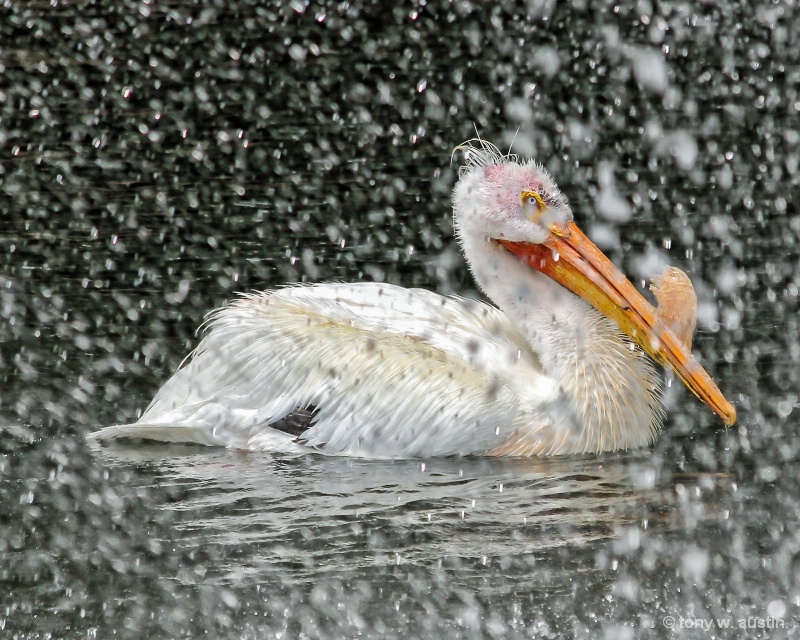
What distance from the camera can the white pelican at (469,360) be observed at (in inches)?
206

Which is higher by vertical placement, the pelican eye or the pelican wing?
the pelican eye

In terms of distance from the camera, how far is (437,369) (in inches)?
207

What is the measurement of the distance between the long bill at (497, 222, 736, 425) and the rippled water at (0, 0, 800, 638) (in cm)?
28

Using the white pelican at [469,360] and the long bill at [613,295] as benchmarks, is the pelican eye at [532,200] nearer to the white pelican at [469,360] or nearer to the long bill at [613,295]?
the white pelican at [469,360]

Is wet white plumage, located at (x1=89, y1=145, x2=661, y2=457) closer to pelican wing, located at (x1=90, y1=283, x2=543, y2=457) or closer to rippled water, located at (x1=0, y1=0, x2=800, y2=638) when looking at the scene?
pelican wing, located at (x1=90, y1=283, x2=543, y2=457)

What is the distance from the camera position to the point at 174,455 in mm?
5398

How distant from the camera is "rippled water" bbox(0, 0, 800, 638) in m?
4.02

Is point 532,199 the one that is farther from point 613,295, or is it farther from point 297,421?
point 297,421

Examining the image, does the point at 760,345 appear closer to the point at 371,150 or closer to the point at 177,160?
the point at 371,150

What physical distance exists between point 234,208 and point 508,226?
345 centimetres

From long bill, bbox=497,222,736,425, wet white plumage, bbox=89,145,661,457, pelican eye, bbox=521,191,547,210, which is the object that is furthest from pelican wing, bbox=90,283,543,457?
pelican eye, bbox=521,191,547,210

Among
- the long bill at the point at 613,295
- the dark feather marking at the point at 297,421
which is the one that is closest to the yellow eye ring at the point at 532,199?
the long bill at the point at 613,295

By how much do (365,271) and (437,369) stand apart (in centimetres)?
239

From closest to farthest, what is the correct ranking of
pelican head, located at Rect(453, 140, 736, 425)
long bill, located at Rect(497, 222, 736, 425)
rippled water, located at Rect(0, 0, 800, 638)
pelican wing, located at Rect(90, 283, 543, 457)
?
rippled water, located at Rect(0, 0, 800, 638), pelican wing, located at Rect(90, 283, 543, 457), long bill, located at Rect(497, 222, 736, 425), pelican head, located at Rect(453, 140, 736, 425)
